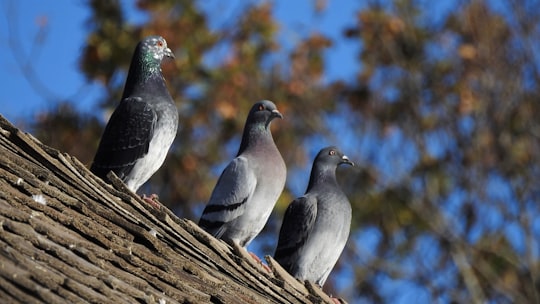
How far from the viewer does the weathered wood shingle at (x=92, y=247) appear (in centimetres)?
425

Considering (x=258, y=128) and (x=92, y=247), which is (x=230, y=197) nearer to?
(x=258, y=128)

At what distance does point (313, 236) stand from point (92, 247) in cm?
413

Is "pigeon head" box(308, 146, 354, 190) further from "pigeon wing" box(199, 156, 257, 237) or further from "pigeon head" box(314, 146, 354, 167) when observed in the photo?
"pigeon wing" box(199, 156, 257, 237)

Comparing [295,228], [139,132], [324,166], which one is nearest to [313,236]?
[295,228]

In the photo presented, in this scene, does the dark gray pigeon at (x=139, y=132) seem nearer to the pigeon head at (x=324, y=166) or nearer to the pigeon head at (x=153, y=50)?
the pigeon head at (x=153, y=50)

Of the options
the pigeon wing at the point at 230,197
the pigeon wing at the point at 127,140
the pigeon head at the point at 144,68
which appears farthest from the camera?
the pigeon head at the point at 144,68

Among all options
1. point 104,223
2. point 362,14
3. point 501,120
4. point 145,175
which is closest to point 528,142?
point 501,120

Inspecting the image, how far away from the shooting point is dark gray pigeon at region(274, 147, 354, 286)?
8766 millimetres

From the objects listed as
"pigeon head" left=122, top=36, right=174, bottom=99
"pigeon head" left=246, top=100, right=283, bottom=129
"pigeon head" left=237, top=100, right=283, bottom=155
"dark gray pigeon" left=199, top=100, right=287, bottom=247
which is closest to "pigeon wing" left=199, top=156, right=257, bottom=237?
"dark gray pigeon" left=199, top=100, right=287, bottom=247

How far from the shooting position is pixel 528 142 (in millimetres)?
16281

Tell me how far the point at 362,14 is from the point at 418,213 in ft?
11.2

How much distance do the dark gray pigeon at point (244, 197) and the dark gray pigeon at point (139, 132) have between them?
0.47 meters

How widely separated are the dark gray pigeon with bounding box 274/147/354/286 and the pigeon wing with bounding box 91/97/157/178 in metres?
1.48

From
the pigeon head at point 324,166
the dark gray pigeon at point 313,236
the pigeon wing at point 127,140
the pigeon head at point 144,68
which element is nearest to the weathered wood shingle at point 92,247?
the pigeon wing at point 127,140
